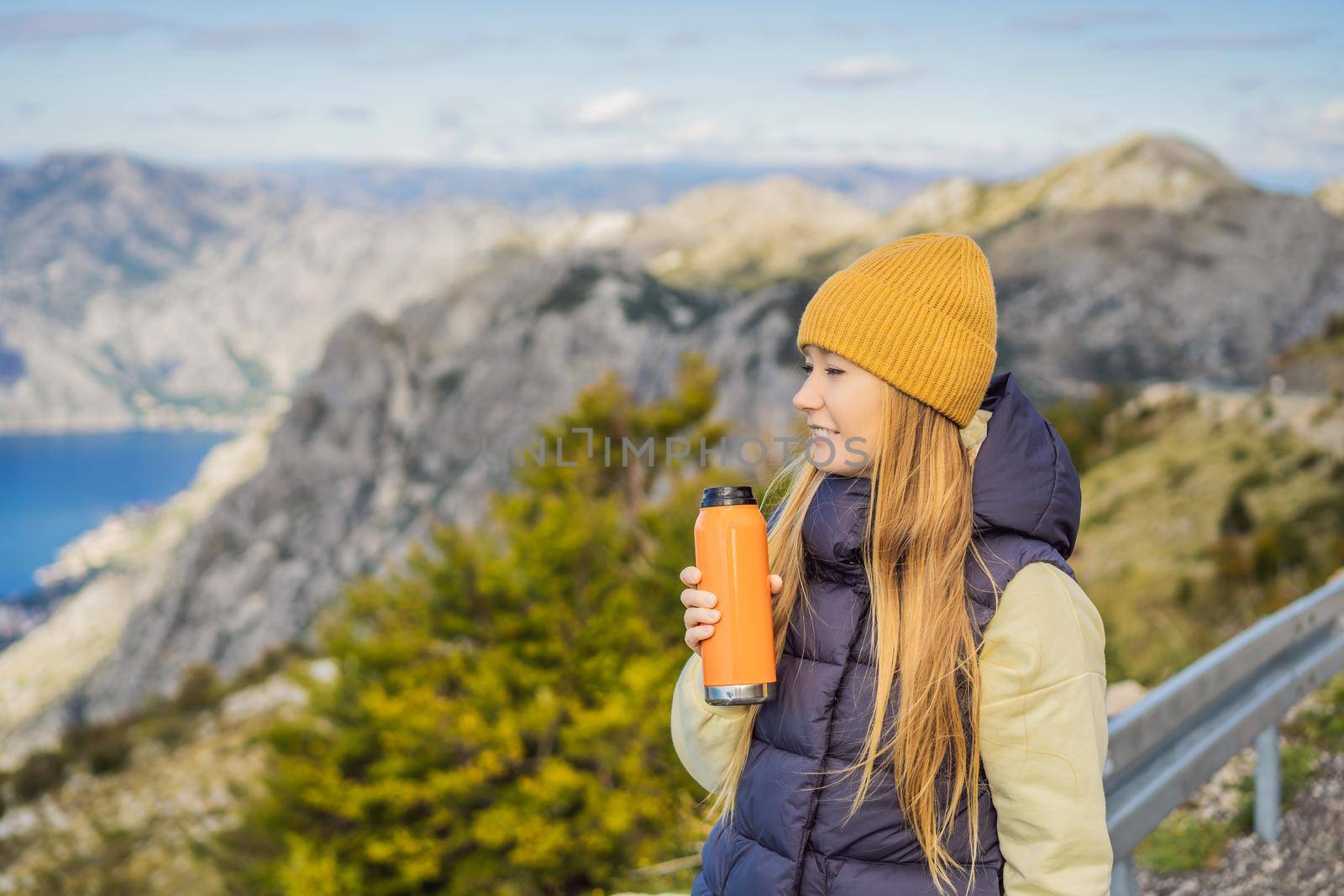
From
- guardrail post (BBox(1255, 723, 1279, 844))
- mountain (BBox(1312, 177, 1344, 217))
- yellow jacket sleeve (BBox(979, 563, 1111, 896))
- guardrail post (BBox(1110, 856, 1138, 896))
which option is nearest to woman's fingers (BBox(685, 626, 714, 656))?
yellow jacket sleeve (BBox(979, 563, 1111, 896))

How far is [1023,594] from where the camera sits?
175cm

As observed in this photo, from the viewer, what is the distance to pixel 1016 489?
1.78m

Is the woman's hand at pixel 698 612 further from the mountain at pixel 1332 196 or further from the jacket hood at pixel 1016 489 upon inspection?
the mountain at pixel 1332 196

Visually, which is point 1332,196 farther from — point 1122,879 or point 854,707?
point 854,707

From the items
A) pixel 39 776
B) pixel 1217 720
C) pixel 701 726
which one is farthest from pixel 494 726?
pixel 39 776

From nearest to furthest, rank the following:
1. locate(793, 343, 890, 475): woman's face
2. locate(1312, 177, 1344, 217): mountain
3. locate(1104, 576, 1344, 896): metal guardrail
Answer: locate(793, 343, 890, 475): woman's face
locate(1104, 576, 1344, 896): metal guardrail
locate(1312, 177, 1344, 217): mountain

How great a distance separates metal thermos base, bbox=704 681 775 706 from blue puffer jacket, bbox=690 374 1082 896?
108 millimetres

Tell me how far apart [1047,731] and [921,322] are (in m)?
0.76

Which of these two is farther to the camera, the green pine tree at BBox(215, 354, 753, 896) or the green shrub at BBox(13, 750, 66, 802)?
the green shrub at BBox(13, 750, 66, 802)

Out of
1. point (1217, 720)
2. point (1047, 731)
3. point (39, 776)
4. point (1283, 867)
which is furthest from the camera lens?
point (39, 776)

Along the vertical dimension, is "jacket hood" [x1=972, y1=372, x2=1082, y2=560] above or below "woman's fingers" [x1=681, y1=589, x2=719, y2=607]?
above

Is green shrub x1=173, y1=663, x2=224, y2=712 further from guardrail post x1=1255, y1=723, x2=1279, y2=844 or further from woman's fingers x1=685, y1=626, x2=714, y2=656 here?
woman's fingers x1=685, y1=626, x2=714, y2=656

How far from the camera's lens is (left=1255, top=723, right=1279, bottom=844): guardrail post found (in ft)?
12.2

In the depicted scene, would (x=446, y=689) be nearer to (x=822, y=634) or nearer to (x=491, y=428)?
(x=822, y=634)
